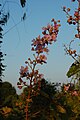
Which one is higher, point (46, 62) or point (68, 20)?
point (68, 20)

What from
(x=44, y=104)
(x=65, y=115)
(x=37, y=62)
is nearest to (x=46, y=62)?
(x=37, y=62)

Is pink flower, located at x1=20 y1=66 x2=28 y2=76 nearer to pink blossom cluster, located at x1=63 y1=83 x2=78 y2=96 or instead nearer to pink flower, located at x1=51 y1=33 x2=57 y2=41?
pink flower, located at x1=51 y1=33 x2=57 y2=41

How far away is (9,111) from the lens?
13.6 feet

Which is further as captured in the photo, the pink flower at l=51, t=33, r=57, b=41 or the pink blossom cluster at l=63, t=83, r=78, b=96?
the pink blossom cluster at l=63, t=83, r=78, b=96

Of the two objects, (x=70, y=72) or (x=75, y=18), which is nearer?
(x=70, y=72)

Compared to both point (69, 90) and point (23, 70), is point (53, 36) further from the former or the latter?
point (69, 90)

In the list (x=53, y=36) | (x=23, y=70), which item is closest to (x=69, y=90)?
(x=23, y=70)

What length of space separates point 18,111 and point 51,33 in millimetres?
1217

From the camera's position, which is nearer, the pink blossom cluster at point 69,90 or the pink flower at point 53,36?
the pink flower at point 53,36

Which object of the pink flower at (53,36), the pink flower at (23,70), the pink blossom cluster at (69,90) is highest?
the pink flower at (53,36)

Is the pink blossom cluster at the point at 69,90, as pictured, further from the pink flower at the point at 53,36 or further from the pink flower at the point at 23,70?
the pink flower at the point at 53,36

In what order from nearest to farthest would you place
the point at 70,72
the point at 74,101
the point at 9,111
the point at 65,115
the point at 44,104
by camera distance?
the point at 70,72
the point at 9,111
the point at 44,104
the point at 65,115
the point at 74,101

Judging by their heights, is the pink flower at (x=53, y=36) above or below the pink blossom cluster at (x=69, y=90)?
above

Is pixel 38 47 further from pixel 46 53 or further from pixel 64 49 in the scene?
pixel 64 49
